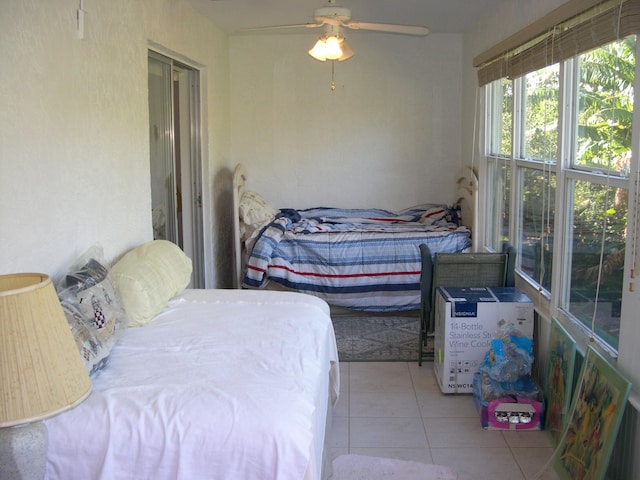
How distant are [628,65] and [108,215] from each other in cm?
233

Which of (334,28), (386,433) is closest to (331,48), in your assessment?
(334,28)

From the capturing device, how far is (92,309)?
2396mm

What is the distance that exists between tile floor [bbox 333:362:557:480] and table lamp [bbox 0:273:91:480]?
1.74 m

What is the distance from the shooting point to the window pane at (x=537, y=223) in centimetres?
346

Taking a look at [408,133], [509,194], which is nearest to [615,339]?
[509,194]

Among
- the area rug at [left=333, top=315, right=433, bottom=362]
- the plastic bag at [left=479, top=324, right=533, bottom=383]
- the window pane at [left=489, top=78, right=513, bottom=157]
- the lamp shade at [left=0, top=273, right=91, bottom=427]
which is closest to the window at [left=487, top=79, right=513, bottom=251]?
the window pane at [left=489, top=78, right=513, bottom=157]

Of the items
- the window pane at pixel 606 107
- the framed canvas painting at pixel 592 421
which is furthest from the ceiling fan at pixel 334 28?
the framed canvas painting at pixel 592 421

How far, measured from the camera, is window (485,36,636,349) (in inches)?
103

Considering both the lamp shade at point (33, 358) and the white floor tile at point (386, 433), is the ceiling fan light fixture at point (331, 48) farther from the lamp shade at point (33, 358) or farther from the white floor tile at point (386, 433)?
the lamp shade at point (33, 358)

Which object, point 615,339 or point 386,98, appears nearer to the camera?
point 615,339

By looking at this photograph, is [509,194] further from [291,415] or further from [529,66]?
[291,415]

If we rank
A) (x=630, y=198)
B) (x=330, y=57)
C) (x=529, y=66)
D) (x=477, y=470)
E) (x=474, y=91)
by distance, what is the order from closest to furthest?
1. (x=630, y=198)
2. (x=477, y=470)
3. (x=529, y=66)
4. (x=330, y=57)
5. (x=474, y=91)

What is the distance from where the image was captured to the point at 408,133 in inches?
237

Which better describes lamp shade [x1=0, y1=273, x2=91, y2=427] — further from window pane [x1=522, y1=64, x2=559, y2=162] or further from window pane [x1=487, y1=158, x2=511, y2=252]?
window pane [x1=487, y1=158, x2=511, y2=252]
